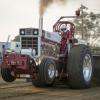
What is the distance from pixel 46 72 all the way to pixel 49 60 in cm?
40

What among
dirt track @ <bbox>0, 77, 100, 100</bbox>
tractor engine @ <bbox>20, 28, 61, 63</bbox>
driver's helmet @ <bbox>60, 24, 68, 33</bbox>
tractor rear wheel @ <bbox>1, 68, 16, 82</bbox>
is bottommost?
dirt track @ <bbox>0, 77, 100, 100</bbox>

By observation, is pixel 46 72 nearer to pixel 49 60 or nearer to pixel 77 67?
pixel 49 60

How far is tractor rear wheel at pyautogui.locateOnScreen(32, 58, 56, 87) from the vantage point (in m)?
14.1

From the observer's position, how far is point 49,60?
14.3 meters

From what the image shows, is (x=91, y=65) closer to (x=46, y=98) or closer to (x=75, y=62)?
(x=75, y=62)

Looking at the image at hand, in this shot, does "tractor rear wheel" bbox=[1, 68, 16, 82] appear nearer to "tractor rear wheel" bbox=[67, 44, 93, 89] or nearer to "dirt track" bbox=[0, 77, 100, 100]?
"dirt track" bbox=[0, 77, 100, 100]

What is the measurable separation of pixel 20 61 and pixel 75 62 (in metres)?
1.86

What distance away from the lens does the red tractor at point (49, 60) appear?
14.2 metres

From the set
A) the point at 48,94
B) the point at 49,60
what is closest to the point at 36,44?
the point at 49,60

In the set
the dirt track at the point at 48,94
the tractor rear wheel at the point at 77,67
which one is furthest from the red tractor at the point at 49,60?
the dirt track at the point at 48,94

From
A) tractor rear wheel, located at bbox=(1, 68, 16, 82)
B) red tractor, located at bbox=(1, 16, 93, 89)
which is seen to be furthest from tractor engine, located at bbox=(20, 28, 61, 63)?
tractor rear wheel, located at bbox=(1, 68, 16, 82)

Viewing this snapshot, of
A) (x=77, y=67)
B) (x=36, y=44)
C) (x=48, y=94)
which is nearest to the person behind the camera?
(x=48, y=94)

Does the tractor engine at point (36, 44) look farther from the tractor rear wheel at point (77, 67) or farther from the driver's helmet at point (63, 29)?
the driver's helmet at point (63, 29)

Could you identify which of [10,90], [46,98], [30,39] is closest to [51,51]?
[30,39]
